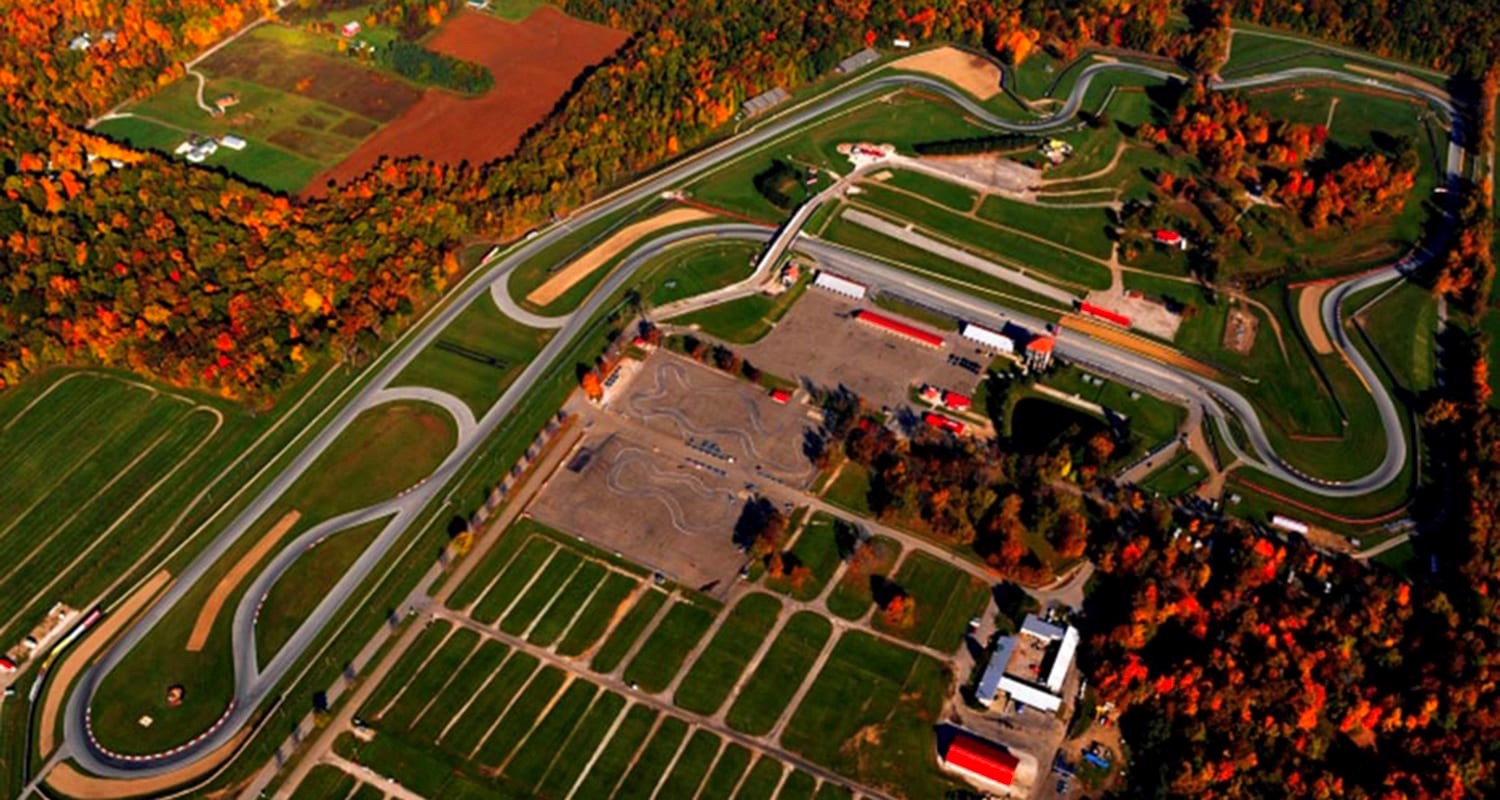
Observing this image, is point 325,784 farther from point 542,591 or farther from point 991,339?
point 991,339

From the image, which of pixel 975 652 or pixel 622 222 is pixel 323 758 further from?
pixel 622 222

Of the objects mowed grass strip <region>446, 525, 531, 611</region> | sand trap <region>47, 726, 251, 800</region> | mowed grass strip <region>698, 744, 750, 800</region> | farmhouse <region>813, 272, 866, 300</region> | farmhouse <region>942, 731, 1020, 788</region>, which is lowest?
sand trap <region>47, 726, 251, 800</region>

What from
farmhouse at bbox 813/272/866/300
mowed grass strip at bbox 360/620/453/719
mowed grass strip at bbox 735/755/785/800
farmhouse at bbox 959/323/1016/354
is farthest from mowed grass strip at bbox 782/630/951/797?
farmhouse at bbox 813/272/866/300

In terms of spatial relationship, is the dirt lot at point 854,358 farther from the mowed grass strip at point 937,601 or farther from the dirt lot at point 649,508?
the mowed grass strip at point 937,601

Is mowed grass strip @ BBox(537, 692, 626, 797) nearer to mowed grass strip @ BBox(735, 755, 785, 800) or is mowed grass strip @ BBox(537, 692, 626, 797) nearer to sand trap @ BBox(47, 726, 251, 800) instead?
mowed grass strip @ BBox(735, 755, 785, 800)

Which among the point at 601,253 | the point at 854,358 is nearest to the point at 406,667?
the point at 854,358
